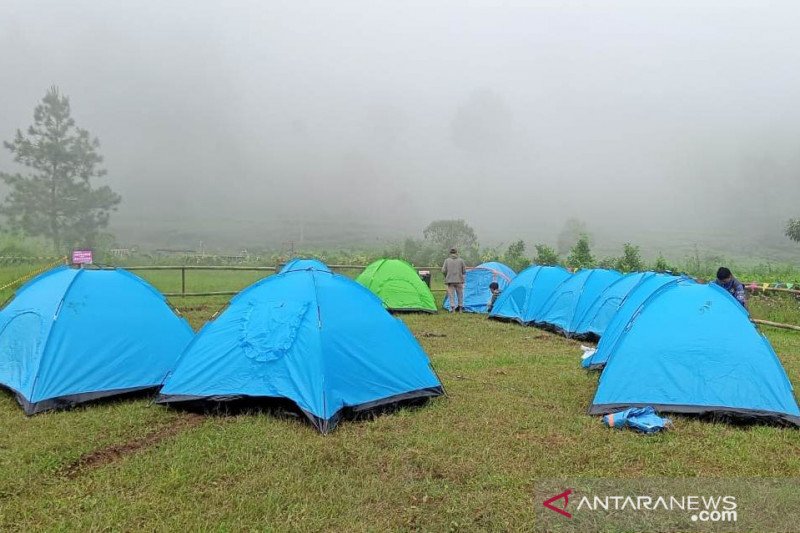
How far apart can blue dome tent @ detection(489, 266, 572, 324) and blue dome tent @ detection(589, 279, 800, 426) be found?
756 cm

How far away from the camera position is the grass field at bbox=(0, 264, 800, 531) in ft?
12.3

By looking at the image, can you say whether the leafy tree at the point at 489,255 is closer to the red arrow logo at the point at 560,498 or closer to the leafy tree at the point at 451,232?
the leafy tree at the point at 451,232

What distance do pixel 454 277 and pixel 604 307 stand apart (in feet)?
18.0

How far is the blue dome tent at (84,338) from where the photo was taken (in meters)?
5.96

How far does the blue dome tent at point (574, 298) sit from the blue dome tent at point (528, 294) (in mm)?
477

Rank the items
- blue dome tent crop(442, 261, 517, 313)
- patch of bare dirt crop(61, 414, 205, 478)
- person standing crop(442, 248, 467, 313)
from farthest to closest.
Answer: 1. blue dome tent crop(442, 261, 517, 313)
2. person standing crop(442, 248, 467, 313)
3. patch of bare dirt crop(61, 414, 205, 478)

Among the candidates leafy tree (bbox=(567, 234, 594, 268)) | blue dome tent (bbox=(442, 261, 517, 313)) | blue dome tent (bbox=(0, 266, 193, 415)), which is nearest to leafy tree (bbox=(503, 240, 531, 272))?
leafy tree (bbox=(567, 234, 594, 268))

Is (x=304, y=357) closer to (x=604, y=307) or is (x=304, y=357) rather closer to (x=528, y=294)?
(x=604, y=307)

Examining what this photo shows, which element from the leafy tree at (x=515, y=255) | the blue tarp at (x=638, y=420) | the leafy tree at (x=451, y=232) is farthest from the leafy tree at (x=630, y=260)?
the leafy tree at (x=451, y=232)

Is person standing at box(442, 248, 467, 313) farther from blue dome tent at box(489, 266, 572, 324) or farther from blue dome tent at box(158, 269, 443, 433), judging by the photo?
blue dome tent at box(158, 269, 443, 433)

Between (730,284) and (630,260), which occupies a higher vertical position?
(730,284)

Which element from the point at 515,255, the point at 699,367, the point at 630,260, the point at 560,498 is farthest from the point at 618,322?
the point at 515,255

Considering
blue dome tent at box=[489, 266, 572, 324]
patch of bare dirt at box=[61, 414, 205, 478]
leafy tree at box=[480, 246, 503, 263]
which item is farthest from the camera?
leafy tree at box=[480, 246, 503, 263]

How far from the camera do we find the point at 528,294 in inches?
559
